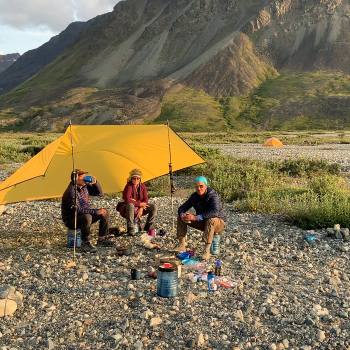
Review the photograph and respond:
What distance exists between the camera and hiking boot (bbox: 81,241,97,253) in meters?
11.9

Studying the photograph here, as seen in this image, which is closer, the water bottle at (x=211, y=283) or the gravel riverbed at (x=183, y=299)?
the gravel riverbed at (x=183, y=299)

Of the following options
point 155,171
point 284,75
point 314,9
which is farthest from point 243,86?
point 155,171

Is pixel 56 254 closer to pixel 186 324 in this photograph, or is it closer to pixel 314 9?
pixel 186 324

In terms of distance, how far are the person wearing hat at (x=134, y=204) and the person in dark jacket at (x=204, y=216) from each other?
172cm

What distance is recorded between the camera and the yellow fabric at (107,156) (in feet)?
45.5

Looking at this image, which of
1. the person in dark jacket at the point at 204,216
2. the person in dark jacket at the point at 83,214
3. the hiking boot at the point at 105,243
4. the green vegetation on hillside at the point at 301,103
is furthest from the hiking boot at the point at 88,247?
the green vegetation on hillside at the point at 301,103

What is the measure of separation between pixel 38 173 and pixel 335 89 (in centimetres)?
15752

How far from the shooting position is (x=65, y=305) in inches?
348

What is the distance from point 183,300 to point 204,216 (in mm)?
3048

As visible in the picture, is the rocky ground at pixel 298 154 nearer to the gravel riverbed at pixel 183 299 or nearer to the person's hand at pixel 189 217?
the gravel riverbed at pixel 183 299

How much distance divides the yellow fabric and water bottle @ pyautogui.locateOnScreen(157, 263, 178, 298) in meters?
5.86

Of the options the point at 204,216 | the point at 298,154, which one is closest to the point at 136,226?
the point at 204,216

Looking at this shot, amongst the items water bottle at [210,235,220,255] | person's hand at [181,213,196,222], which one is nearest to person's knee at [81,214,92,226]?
person's hand at [181,213,196,222]

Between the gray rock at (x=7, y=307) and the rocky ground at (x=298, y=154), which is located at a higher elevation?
the rocky ground at (x=298, y=154)
